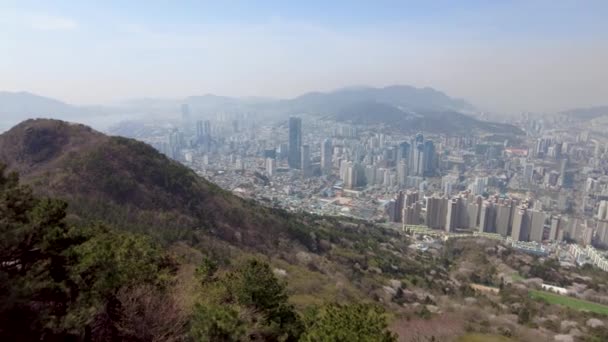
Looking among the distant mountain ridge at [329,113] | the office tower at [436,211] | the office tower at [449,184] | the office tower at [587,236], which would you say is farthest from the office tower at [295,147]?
the office tower at [587,236]

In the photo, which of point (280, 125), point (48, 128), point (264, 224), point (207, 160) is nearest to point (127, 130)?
point (207, 160)

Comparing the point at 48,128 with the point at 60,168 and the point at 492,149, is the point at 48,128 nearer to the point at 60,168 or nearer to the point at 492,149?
the point at 60,168

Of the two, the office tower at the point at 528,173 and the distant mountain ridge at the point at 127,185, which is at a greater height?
the distant mountain ridge at the point at 127,185

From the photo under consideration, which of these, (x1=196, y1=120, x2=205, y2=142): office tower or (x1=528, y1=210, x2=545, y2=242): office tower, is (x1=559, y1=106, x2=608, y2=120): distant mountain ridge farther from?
(x1=196, y1=120, x2=205, y2=142): office tower

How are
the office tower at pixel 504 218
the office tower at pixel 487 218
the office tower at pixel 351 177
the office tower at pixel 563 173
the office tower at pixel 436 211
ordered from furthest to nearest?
the office tower at pixel 351 177 → the office tower at pixel 563 173 → the office tower at pixel 436 211 → the office tower at pixel 487 218 → the office tower at pixel 504 218

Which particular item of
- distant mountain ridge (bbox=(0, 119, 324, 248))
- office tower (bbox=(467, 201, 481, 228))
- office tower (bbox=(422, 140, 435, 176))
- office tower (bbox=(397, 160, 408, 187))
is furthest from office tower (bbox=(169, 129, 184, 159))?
office tower (bbox=(467, 201, 481, 228))

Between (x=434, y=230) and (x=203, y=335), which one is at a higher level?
(x=203, y=335)

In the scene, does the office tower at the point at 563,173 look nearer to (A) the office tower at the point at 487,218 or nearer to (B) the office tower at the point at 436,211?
(A) the office tower at the point at 487,218
